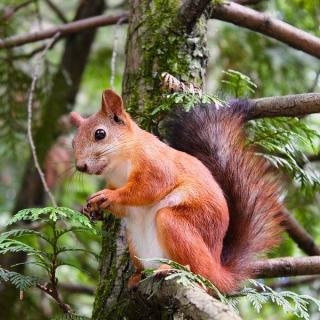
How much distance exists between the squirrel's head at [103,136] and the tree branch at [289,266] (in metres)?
0.58

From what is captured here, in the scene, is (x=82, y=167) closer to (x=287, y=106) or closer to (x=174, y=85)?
(x=174, y=85)

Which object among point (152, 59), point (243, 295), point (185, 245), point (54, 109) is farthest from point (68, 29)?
point (243, 295)

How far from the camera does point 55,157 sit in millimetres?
4336

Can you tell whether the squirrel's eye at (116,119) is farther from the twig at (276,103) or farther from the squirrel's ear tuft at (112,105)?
the twig at (276,103)

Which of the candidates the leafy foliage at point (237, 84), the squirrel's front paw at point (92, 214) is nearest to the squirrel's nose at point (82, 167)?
the squirrel's front paw at point (92, 214)

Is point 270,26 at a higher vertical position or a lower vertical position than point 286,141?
higher

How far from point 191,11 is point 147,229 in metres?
0.77

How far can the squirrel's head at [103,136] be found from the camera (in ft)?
7.23

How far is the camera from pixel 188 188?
7.15ft

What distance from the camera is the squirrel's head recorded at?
86.8 inches

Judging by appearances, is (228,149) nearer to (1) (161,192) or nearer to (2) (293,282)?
(1) (161,192)

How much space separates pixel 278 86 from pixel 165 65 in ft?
5.60

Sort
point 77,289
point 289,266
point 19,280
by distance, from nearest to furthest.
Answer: point 19,280 → point 289,266 → point 77,289

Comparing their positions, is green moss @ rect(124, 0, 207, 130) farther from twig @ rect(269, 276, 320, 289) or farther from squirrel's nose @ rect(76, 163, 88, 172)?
twig @ rect(269, 276, 320, 289)
